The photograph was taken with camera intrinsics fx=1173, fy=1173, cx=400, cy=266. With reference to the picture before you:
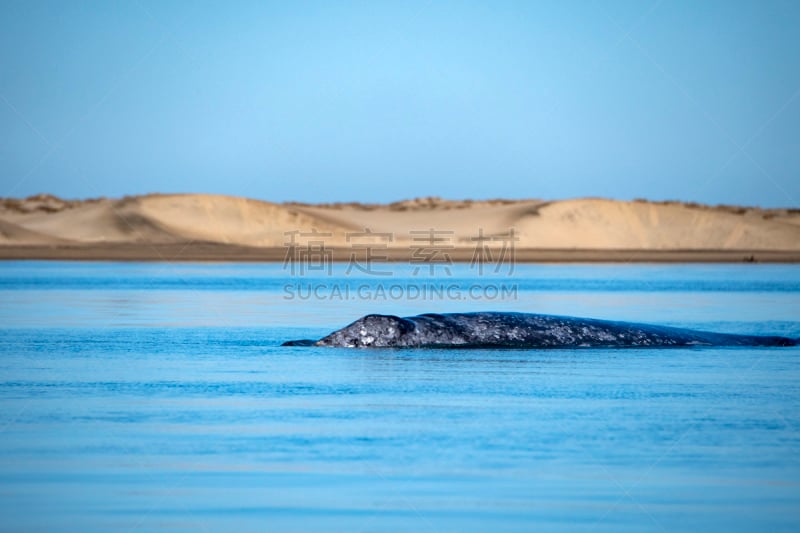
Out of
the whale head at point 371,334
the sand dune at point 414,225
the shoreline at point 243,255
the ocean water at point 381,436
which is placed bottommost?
the ocean water at point 381,436

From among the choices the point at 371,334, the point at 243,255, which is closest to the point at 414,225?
the point at 243,255

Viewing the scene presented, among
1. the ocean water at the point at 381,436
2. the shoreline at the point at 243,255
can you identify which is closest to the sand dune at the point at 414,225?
the shoreline at the point at 243,255

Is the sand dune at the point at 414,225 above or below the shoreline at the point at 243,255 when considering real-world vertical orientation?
above

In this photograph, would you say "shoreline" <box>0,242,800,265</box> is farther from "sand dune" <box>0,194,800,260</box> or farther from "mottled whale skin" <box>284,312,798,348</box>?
"mottled whale skin" <box>284,312,798,348</box>

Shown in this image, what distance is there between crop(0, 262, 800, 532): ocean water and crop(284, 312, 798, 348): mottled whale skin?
2.89ft

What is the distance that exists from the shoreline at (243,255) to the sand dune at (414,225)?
7.52 metres

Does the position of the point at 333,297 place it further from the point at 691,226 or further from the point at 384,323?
the point at 691,226

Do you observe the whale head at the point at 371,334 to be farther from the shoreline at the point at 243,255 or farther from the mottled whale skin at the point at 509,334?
the shoreline at the point at 243,255

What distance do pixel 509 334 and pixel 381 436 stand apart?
28.4 ft

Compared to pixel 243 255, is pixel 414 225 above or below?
above

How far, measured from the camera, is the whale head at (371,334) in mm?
17750

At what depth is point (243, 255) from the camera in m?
76.2

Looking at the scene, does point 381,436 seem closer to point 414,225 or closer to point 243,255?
point 243,255

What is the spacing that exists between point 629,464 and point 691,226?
101528 mm
